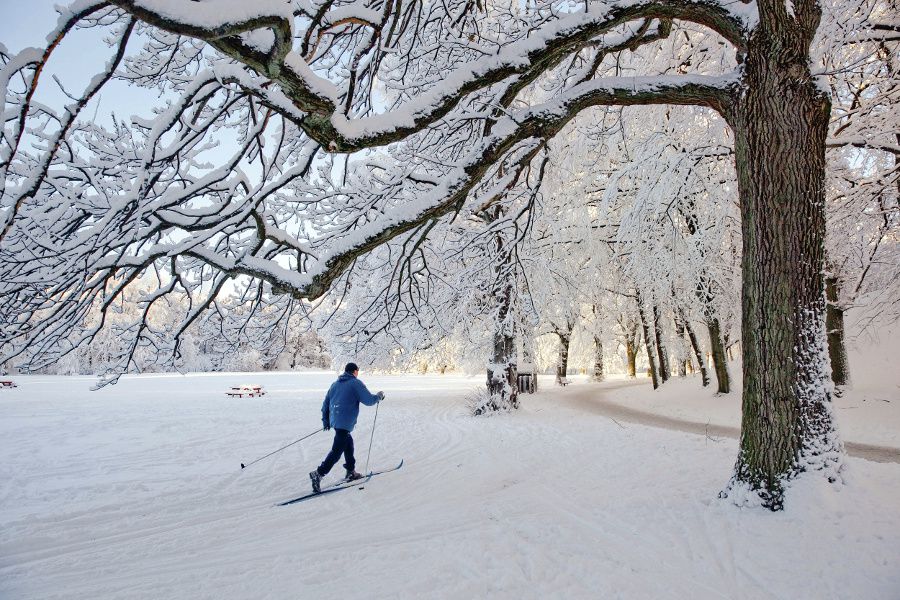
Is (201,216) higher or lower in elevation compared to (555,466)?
higher

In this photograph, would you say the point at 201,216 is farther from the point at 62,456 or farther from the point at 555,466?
the point at 62,456

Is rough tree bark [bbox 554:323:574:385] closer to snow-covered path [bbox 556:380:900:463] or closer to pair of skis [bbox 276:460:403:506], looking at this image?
snow-covered path [bbox 556:380:900:463]

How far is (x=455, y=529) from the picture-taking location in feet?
14.6

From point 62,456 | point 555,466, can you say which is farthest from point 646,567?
point 62,456

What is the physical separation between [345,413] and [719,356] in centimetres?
1330

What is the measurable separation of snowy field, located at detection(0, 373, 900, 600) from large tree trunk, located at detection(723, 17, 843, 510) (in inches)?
14.2

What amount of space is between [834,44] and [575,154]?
417cm

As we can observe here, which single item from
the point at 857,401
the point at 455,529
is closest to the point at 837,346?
the point at 857,401

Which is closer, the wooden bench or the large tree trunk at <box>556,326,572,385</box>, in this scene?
the wooden bench

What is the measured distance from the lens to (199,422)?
13805 mm

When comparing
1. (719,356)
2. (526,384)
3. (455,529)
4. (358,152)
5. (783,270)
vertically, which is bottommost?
(526,384)

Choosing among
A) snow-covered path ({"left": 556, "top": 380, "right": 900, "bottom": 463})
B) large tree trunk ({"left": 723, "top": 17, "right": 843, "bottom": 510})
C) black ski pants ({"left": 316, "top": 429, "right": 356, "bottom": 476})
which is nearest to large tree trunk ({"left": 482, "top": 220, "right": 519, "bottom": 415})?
Result: snow-covered path ({"left": 556, "top": 380, "right": 900, "bottom": 463})

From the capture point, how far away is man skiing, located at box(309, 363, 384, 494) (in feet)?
21.8

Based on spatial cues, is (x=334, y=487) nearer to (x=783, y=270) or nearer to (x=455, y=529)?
(x=455, y=529)
